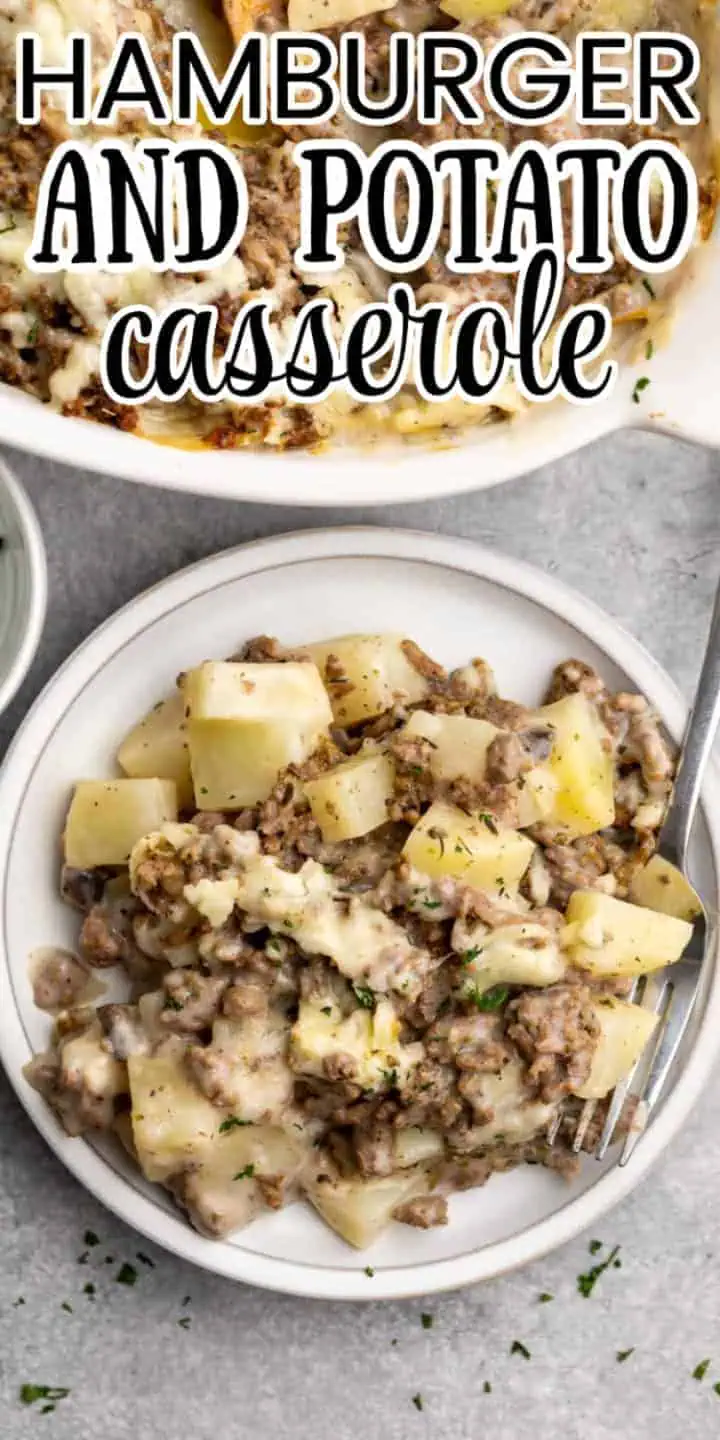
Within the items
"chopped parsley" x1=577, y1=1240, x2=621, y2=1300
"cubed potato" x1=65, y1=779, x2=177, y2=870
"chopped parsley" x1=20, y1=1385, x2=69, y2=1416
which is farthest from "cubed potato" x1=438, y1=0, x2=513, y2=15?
"chopped parsley" x1=20, y1=1385, x2=69, y2=1416

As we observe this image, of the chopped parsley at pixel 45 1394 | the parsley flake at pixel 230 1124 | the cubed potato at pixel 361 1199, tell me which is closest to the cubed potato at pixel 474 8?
the parsley flake at pixel 230 1124

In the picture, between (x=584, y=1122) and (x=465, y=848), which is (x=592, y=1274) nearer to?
(x=584, y=1122)

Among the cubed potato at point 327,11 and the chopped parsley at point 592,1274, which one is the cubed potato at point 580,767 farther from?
the cubed potato at point 327,11

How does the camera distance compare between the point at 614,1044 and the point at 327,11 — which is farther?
the point at 614,1044

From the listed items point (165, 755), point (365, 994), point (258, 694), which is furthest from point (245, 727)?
point (365, 994)

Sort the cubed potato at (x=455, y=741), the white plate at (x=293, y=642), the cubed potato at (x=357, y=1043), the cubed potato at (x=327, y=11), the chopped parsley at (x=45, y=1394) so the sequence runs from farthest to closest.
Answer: the chopped parsley at (x=45, y=1394) < the white plate at (x=293, y=642) < the cubed potato at (x=455, y=741) < the cubed potato at (x=357, y=1043) < the cubed potato at (x=327, y=11)

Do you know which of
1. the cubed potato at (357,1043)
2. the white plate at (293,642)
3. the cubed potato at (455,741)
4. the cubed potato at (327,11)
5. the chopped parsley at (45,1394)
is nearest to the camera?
the cubed potato at (327,11)

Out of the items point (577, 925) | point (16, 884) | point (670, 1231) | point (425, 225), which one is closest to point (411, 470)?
point (425, 225)
